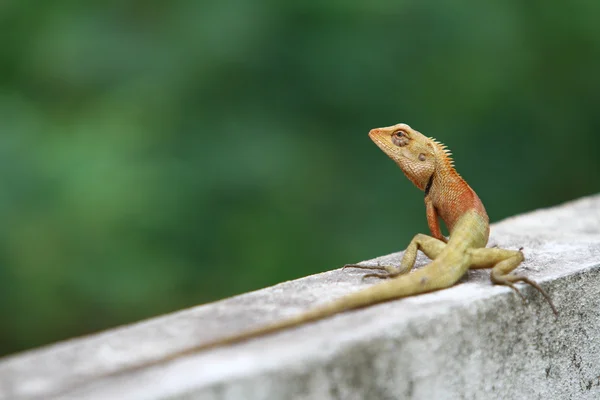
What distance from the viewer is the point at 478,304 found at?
8.06 feet

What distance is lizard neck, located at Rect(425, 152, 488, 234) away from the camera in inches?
120

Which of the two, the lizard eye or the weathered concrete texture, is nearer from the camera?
the weathered concrete texture

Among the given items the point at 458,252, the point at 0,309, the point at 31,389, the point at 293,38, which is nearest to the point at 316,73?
the point at 293,38

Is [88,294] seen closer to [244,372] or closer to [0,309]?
[0,309]

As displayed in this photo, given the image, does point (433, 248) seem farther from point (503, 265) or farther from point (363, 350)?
point (363, 350)

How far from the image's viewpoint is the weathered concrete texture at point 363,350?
1.99 metres

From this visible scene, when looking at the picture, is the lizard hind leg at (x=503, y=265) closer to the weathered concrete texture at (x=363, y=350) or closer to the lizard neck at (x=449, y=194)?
the weathered concrete texture at (x=363, y=350)

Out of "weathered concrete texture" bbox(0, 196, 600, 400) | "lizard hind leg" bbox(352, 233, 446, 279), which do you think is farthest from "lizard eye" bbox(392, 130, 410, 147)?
"weathered concrete texture" bbox(0, 196, 600, 400)

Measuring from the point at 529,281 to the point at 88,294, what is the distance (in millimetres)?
3612

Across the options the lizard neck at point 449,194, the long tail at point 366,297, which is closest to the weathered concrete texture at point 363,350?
the long tail at point 366,297

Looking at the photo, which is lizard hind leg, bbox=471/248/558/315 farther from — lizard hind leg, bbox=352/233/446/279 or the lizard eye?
the lizard eye

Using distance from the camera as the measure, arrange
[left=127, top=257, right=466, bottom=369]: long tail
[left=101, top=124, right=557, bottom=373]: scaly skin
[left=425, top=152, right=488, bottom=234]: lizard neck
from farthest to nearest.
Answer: [left=425, top=152, right=488, bottom=234]: lizard neck
[left=101, top=124, right=557, bottom=373]: scaly skin
[left=127, top=257, right=466, bottom=369]: long tail

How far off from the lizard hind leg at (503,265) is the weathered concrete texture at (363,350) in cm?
3

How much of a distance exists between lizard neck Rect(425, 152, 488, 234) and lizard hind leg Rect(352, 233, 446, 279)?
0.20m
